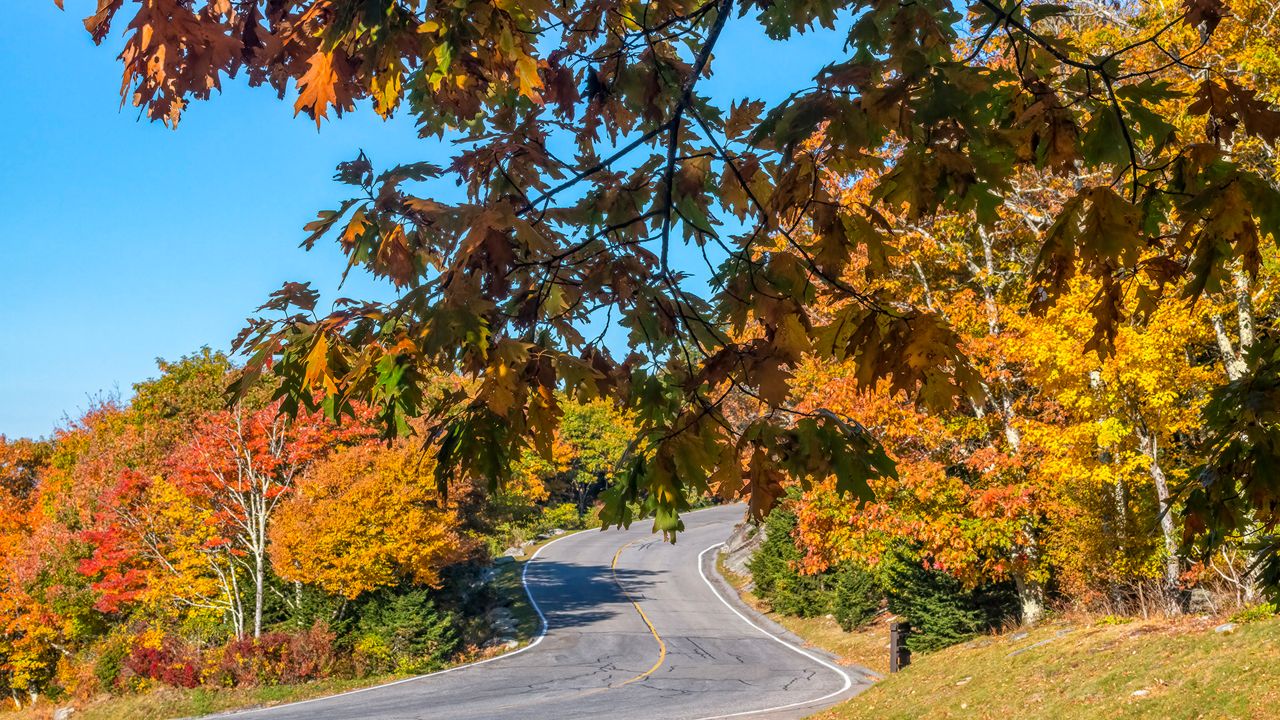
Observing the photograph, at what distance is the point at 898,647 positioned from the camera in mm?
18391

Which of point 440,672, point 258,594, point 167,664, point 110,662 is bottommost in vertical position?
point 440,672

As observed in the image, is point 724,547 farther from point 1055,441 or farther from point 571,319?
point 571,319

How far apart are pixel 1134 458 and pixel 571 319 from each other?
13031 millimetres

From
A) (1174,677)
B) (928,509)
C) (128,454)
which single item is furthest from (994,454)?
(128,454)

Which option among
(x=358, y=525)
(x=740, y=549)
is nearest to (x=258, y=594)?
(x=358, y=525)

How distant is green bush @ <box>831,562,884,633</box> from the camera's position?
77.0 feet

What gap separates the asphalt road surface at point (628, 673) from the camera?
55.4 feet

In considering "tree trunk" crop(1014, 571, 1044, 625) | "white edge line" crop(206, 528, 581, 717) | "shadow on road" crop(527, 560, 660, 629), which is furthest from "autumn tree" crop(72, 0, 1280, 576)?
"shadow on road" crop(527, 560, 660, 629)

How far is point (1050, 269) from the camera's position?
2.53m

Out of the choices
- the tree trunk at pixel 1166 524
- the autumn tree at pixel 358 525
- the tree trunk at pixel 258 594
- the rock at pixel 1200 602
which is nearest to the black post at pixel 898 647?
the tree trunk at pixel 1166 524

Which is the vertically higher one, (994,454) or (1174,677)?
(994,454)

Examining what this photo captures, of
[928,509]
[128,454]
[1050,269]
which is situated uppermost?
[128,454]

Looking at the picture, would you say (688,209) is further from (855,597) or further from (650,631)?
(650,631)

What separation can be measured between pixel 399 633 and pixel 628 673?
6134 mm
